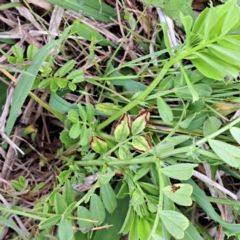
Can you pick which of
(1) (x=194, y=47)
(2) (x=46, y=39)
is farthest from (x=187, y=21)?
(2) (x=46, y=39)

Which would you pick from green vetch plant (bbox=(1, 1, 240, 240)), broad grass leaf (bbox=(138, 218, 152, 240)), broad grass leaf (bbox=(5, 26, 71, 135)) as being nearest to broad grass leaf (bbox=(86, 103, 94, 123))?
green vetch plant (bbox=(1, 1, 240, 240))

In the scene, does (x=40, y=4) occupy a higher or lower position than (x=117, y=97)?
higher

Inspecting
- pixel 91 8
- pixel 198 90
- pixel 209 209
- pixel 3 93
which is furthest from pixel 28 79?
pixel 209 209

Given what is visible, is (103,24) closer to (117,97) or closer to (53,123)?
(117,97)

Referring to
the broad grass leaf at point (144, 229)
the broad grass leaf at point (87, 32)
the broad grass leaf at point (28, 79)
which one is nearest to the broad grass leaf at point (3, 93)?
the broad grass leaf at point (28, 79)

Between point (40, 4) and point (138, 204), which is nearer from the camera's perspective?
point (138, 204)

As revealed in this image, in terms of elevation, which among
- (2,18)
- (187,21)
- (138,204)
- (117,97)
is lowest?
(138,204)
